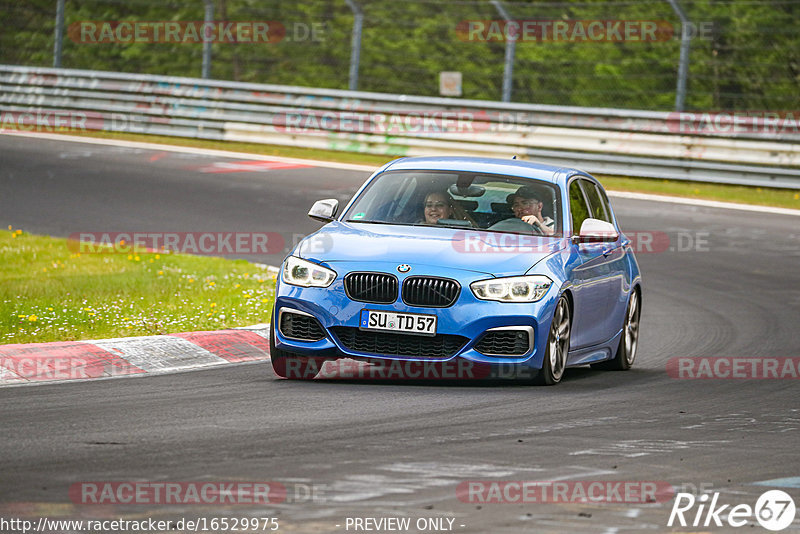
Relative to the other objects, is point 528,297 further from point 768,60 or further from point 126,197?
point 768,60

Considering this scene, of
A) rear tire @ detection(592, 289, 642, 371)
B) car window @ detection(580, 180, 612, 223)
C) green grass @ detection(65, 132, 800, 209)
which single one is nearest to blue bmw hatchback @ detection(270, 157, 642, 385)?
rear tire @ detection(592, 289, 642, 371)

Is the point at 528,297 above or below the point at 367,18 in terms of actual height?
below

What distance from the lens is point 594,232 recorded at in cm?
1032

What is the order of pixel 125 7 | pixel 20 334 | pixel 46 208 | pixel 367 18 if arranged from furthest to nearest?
pixel 125 7 < pixel 367 18 < pixel 46 208 < pixel 20 334

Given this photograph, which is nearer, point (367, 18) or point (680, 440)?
point (680, 440)

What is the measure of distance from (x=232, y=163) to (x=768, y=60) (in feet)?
31.6

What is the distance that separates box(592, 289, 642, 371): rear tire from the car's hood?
156 centimetres

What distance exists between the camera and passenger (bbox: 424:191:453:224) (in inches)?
409

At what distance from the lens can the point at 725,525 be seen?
5762mm

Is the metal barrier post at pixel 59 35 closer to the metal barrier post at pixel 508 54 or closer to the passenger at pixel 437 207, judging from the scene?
the metal barrier post at pixel 508 54

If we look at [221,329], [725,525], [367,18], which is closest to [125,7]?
[367,18]

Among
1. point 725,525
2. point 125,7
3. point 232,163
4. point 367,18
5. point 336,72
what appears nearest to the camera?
point 725,525

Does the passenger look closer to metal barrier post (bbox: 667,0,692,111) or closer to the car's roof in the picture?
the car's roof

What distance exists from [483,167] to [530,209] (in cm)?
58
